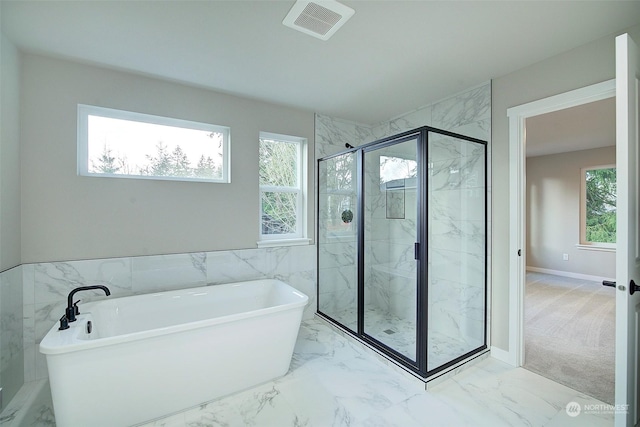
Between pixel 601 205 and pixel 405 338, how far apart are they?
17.1 feet

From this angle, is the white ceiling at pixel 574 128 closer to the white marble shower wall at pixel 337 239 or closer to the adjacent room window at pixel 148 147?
the white marble shower wall at pixel 337 239

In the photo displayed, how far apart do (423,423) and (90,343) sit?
2029 mm

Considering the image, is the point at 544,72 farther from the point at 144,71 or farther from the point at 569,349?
the point at 144,71

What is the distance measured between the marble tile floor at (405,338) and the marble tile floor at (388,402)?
0.17 meters

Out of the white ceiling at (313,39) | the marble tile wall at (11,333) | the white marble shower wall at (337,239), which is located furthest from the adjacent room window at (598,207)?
the marble tile wall at (11,333)

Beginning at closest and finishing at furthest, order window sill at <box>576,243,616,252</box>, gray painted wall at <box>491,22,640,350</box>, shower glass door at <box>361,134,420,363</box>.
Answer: gray painted wall at <box>491,22,640,350</box>, shower glass door at <box>361,134,420,363</box>, window sill at <box>576,243,616,252</box>

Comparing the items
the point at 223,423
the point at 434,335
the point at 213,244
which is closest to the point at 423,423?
the point at 434,335

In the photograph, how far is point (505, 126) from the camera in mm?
2457

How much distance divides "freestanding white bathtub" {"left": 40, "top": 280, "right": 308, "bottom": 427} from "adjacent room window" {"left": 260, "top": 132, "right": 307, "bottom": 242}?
983 millimetres

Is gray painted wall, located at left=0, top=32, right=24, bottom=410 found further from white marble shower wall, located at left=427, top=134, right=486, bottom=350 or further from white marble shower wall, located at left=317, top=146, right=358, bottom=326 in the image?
white marble shower wall, located at left=427, top=134, right=486, bottom=350

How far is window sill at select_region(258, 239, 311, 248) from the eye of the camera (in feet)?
10.1

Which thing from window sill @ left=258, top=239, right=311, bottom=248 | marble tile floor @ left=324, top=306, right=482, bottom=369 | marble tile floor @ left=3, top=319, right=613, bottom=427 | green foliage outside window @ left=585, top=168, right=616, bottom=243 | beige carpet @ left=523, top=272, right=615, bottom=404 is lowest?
marble tile floor @ left=3, top=319, right=613, bottom=427

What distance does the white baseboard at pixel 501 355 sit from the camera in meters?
2.43

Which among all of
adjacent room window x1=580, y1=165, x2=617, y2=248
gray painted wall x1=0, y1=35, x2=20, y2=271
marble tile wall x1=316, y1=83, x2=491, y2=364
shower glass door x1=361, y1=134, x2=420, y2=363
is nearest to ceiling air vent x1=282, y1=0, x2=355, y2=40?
shower glass door x1=361, y1=134, x2=420, y2=363
